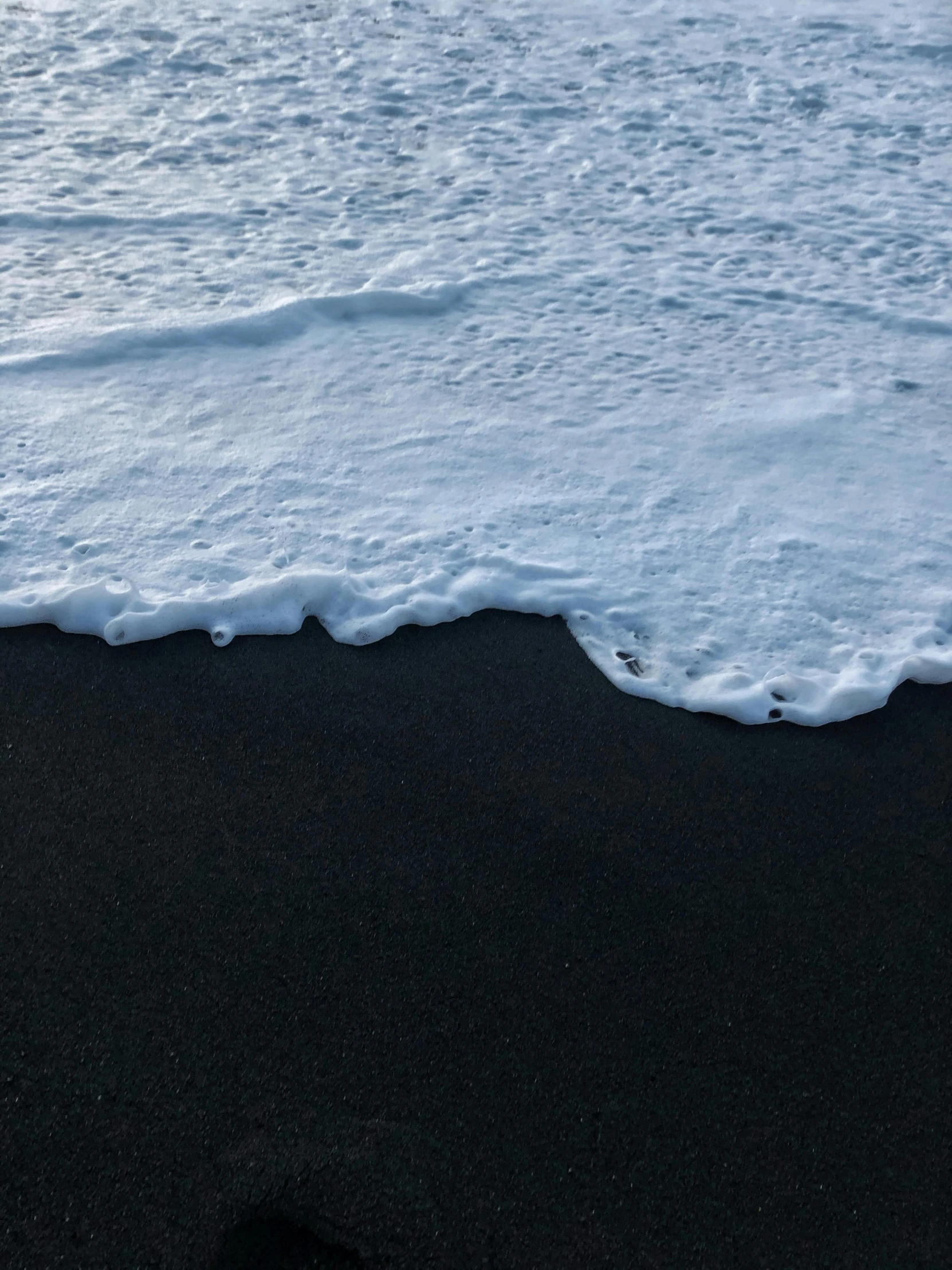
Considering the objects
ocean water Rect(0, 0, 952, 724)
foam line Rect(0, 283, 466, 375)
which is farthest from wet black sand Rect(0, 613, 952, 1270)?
foam line Rect(0, 283, 466, 375)

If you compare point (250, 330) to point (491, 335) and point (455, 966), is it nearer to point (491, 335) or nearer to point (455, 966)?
point (491, 335)

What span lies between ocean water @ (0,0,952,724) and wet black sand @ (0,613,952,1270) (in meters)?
0.21

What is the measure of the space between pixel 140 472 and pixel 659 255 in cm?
244

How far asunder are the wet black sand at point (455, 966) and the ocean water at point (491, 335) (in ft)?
0.71

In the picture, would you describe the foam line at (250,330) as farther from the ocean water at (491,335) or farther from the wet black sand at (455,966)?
the wet black sand at (455,966)

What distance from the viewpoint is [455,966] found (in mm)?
2057

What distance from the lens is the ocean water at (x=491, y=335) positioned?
2.85 meters

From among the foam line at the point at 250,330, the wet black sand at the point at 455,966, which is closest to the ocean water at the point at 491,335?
the foam line at the point at 250,330

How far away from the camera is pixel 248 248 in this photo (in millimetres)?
4355

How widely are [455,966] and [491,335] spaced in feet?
8.41

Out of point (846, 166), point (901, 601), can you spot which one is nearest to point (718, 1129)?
point (901, 601)

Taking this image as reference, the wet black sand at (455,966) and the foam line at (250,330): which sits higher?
the foam line at (250,330)

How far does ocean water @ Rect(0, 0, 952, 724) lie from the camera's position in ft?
9.36

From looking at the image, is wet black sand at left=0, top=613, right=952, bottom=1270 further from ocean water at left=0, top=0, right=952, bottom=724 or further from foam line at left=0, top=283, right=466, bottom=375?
foam line at left=0, top=283, right=466, bottom=375
